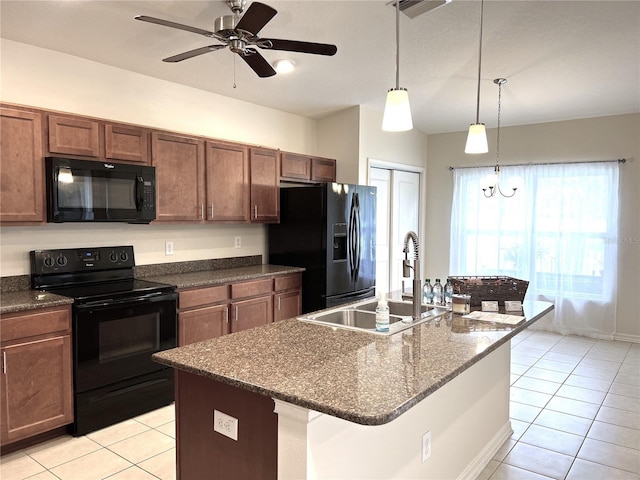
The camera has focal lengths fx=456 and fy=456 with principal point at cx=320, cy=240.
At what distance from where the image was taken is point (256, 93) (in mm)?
4387

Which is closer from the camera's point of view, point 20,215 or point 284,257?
point 20,215

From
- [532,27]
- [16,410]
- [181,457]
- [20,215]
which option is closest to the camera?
[181,457]

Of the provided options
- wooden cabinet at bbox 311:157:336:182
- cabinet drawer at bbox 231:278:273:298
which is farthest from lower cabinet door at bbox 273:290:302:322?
wooden cabinet at bbox 311:157:336:182

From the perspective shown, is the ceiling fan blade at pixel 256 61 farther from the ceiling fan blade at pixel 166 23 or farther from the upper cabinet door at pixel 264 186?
the upper cabinet door at pixel 264 186

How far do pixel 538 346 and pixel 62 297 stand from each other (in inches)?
181

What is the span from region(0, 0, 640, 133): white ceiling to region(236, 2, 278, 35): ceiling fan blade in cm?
71

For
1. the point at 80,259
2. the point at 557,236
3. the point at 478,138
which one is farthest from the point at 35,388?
the point at 557,236

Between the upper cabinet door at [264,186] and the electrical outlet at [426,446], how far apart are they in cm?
272

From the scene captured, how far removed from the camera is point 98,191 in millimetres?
3156

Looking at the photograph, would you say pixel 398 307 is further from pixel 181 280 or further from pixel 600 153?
pixel 600 153

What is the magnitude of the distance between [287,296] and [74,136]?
2.23 m

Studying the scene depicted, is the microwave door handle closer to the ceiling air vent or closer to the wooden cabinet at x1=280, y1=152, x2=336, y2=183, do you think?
the wooden cabinet at x1=280, y1=152, x2=336, y2=183

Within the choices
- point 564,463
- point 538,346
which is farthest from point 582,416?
point 538,346

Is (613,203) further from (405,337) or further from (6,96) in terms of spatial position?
(6,96)
